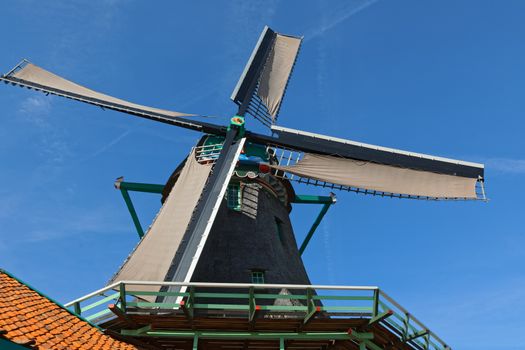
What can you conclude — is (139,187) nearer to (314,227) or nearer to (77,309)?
(314,227)

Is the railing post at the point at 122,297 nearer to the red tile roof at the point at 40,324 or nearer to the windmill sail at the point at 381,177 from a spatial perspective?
the red tile roof at the point at 40,324

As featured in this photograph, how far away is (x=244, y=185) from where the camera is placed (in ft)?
53.3

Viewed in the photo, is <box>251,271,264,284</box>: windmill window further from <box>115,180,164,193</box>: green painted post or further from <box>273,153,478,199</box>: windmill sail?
<box>115,180,164,193</box>: green painted post

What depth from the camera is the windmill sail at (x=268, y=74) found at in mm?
20734

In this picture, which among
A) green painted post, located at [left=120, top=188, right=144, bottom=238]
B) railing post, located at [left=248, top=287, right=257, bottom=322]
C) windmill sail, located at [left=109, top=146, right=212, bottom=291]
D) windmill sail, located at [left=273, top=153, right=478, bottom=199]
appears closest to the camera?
railing post, located at [left=248, top=287, right=257, bottom=322]

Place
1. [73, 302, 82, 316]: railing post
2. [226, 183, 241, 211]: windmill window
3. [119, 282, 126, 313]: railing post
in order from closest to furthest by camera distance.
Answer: [119, 282, 126, 313]: railing post → [73, 302, 82, 316]: railing post → [226, 183, 241, 211]: windmill window

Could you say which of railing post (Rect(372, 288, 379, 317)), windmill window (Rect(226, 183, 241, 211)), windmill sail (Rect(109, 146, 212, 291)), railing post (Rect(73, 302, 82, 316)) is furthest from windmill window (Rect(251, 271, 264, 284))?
railing post (Rect(73, 302, 82, 316))

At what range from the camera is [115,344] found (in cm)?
1029

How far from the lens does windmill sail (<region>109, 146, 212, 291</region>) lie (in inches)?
527

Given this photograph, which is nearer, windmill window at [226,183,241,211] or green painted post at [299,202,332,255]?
windmill window at [226,183,241,211]

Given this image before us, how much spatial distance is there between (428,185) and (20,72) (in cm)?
1442

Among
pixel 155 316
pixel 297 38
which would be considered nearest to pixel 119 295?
pixel 155 316

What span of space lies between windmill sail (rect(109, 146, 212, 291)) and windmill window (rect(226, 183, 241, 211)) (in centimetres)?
103

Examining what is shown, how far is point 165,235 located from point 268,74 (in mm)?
10565
